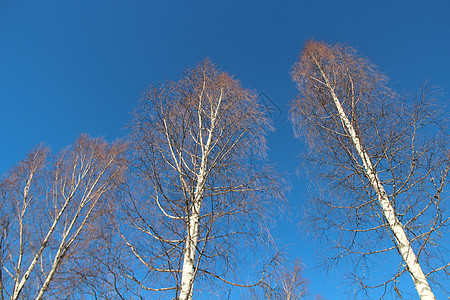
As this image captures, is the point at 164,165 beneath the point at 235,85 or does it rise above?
beneath

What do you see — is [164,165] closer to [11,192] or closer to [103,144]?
[11,192]

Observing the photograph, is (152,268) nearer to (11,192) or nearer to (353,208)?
(353,208)

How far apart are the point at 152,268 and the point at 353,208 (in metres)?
3.13

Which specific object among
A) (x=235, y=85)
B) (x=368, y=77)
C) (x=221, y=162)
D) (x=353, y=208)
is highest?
(x=368, y=77)

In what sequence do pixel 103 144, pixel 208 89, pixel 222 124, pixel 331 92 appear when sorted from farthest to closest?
pixel 103 144
pixel 331 92
pixel 208 89
pixel 222 124

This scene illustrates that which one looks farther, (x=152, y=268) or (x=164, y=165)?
(x=164, y=165)

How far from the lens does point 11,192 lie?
5805 mm

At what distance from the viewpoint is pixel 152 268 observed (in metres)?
2.45

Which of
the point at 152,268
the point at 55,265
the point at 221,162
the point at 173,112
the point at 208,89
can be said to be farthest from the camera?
the point at 55,265

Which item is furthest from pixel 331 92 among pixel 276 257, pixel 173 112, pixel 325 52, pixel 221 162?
pixel 276 257

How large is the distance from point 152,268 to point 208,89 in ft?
10.5

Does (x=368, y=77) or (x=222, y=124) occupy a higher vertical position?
(x=368, y=77)

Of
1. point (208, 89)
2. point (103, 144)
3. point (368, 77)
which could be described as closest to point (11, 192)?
point (103, 144)

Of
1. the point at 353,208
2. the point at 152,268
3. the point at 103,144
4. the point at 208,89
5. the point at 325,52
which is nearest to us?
the point at 152,268
